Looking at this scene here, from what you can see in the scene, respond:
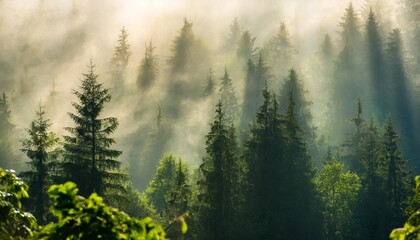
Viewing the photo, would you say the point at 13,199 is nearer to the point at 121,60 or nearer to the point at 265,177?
the point at 265,177

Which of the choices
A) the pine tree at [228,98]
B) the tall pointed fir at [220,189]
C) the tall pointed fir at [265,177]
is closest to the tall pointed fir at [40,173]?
the tall pointed fir at [220,189]

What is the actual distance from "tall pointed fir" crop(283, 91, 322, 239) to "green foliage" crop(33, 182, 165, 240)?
1713 inches

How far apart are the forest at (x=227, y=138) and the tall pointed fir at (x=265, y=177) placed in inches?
4.0

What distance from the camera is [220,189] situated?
4700 centimetres

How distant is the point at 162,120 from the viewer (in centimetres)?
12419

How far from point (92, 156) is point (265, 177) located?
1968 centimetres

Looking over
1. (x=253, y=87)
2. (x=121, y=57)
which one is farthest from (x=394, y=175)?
(x=121, y=57)

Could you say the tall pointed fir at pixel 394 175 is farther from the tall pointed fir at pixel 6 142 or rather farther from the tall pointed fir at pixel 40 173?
the tall pointed fir at pixel 6 142

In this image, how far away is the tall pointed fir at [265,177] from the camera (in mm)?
47562

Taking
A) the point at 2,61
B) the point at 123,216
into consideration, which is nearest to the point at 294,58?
the point at 2,61

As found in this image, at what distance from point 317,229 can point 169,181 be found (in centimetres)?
2764

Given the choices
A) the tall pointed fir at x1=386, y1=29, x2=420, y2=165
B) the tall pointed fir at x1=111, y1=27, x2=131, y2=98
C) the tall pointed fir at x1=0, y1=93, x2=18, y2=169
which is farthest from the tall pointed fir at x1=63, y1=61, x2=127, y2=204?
the tall pointed fir at x1=111, y1=27, x2=131, y2=98

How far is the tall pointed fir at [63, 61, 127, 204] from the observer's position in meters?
33.8

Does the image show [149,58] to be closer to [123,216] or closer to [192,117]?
[192,117]
